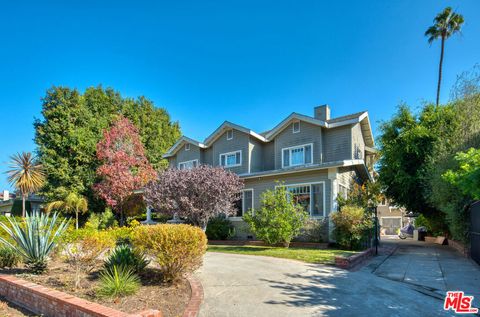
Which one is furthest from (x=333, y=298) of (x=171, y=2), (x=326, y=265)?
(x=171, y=2)

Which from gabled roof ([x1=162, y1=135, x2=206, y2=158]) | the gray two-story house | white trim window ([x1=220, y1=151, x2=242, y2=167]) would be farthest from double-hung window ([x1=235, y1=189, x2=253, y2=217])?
gabled roof ([x1=162, y1=135, x2=206, y2=158])

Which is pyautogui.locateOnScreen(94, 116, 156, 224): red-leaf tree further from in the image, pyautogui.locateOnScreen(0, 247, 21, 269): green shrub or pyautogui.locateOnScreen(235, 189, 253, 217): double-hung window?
pyautogui.locateOnScreen(0, 247, 21, 269): green shrub

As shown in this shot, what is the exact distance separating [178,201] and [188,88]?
1139 cm

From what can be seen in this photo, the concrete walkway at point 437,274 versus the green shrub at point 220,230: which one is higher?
the green shrub at point 220,230

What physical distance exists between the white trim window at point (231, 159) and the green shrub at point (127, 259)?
13810mm

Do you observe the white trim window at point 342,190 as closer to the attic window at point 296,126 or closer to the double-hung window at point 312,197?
the double-hung window at point 312,197

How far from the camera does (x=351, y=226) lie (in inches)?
547

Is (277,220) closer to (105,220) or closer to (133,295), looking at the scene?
(133,295)

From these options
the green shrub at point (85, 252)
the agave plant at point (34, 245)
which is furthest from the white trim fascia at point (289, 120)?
the agave plant at point (34, 245)

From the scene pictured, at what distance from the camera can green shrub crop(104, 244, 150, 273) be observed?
711 cm

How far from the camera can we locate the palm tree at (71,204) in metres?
25.6

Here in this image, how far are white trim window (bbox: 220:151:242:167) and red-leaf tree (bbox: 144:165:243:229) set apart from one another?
18.6 feet

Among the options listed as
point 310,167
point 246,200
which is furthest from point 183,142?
point 310,167

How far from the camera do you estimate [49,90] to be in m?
28.5
